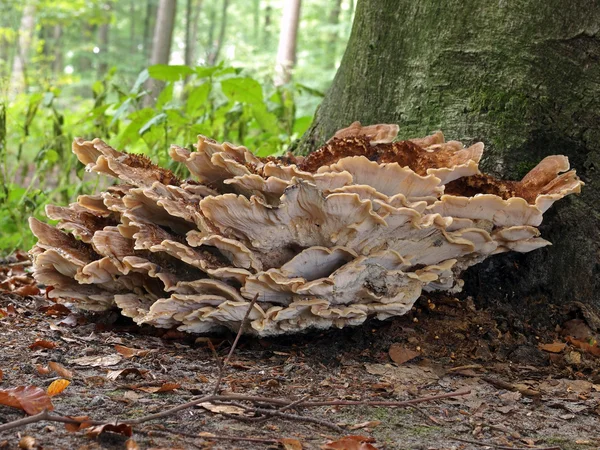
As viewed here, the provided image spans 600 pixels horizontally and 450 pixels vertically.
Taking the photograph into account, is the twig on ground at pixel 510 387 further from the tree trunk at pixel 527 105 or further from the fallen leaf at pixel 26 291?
the fallen leaf at pixel 26 291

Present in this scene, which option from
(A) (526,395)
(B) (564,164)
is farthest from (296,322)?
(B) (564,164)

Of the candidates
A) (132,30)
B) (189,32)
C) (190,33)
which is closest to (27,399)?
(189,32)

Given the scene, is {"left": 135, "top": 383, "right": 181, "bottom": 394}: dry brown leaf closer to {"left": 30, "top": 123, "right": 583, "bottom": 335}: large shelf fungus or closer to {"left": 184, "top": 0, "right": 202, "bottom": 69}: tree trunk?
{"left": 30, "top": 123, "right": 583, "bottom": 335}: large shelf fungus

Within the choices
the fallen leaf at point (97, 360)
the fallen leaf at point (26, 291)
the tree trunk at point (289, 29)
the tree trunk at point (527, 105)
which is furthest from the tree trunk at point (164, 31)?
the fallen leaf at point (97, 360)

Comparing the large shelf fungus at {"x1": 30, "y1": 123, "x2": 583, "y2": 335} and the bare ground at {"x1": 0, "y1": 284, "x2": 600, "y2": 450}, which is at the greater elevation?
the large shelf fungus at {"x1": 30, "y1": 123, "x2": 583, "y2": 335}

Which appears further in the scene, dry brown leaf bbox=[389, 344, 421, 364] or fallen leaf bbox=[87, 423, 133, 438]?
dry brown leaf bbox=[389, 344, 421, 364]

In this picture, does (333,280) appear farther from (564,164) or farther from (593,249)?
(593,249)

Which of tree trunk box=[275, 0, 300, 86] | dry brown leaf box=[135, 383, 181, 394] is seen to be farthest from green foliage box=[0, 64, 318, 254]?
tree trunk box=[275, 0, 300, 86]

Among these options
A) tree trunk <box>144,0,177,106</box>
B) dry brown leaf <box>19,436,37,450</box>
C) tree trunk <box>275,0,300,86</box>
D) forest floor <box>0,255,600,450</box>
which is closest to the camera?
dry brown leaf <box>19,436,37,450</box>
